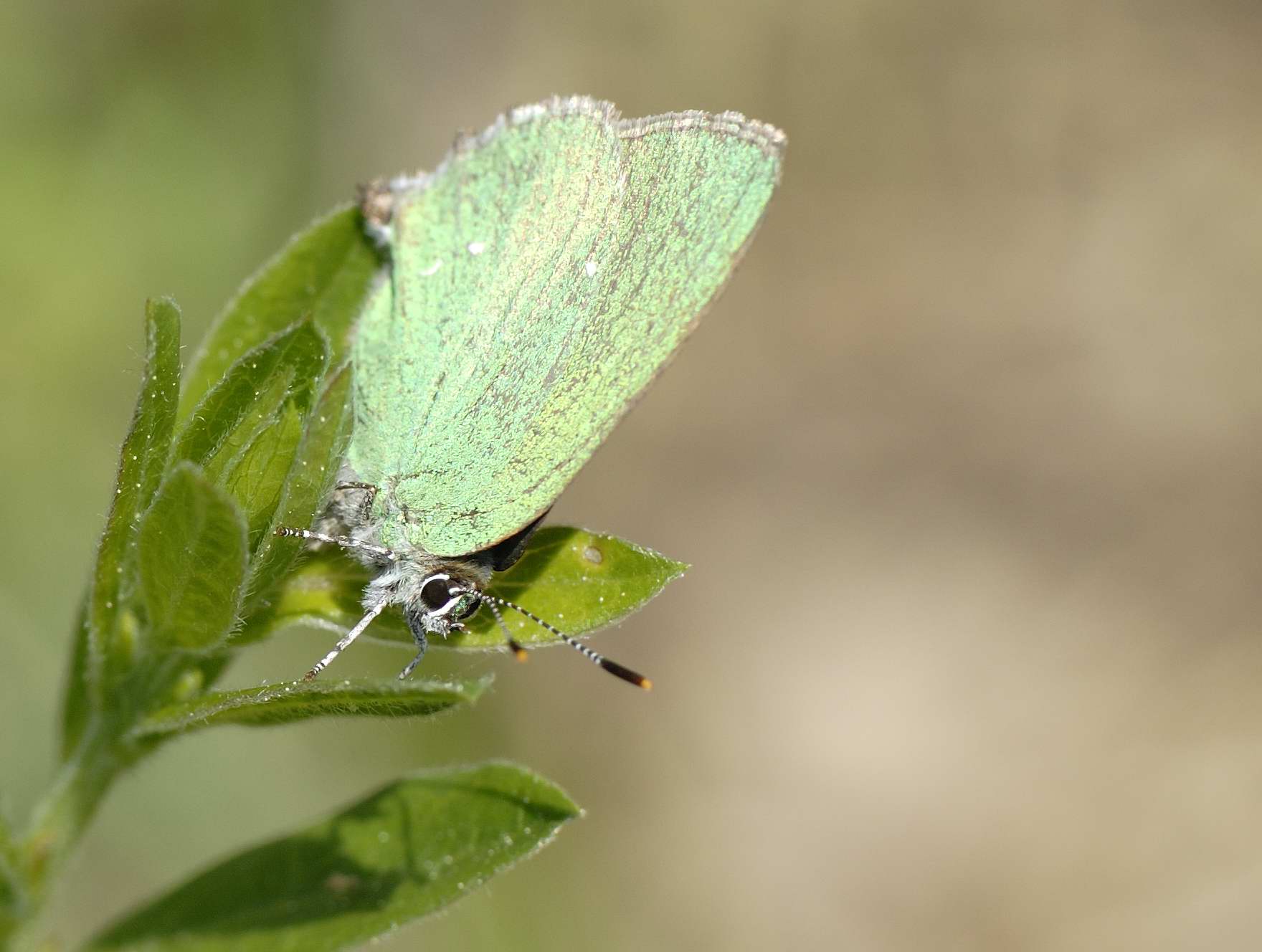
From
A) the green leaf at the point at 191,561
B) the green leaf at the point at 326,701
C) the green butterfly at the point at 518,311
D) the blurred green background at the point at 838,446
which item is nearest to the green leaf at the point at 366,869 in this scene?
the green butterfly at the point at 518,311

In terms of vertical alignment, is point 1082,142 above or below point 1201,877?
above

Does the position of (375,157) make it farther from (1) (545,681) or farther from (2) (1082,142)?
(2) (1082,142)

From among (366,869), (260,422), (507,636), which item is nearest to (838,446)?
(507,636)

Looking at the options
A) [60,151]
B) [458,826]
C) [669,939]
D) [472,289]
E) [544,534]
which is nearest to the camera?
[458,826]

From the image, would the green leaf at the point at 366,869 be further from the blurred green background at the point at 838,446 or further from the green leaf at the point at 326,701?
the blurred green background at the point at 838,446

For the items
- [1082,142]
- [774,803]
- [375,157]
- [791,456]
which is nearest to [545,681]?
[774,803]

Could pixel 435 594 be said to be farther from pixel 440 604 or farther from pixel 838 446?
pixel 838 446
